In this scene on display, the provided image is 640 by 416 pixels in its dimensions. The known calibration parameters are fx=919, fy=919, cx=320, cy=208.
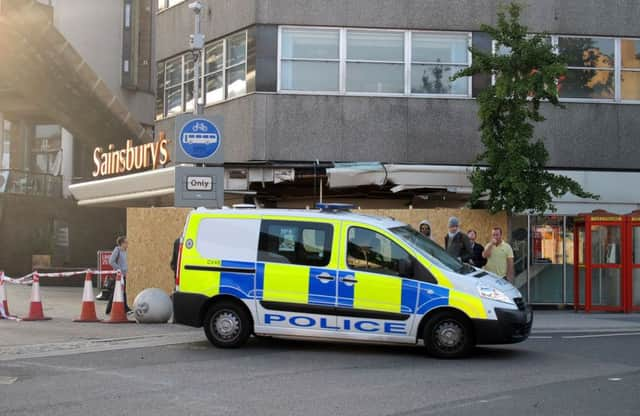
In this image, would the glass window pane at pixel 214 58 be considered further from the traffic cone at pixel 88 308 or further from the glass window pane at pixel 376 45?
the traffic cone at pixel 88 308

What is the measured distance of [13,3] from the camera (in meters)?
24.8

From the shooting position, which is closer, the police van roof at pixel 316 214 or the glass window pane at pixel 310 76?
the police van roof at pixel 316 214

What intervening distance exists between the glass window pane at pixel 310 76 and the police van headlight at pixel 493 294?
10.5 m

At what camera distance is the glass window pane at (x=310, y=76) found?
20.8 meters

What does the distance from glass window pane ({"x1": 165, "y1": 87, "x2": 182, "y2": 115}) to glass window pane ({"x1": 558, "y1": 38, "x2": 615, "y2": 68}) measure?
9.57 m

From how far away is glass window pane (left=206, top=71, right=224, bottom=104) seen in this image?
22109 mm

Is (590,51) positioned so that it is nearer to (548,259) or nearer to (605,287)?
(548,259)

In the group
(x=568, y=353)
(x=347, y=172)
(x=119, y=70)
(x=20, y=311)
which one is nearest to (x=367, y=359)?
(x=568, y=353)

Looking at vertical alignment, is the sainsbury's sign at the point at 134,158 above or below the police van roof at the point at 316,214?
above

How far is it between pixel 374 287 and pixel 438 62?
1069 cm

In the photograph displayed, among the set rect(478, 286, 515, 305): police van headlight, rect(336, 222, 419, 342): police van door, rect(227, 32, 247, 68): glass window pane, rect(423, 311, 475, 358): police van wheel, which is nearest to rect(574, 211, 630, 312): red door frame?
rect(478, 286, 515, 305): police van headlight

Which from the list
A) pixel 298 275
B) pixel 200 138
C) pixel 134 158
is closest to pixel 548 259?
pixel 200 138

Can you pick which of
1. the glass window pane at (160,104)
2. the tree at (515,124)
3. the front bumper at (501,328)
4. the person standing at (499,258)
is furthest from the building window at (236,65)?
the front bumper at (501,328)

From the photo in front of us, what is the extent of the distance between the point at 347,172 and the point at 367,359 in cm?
822
